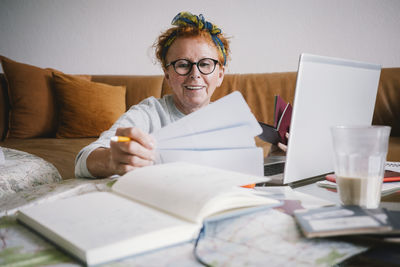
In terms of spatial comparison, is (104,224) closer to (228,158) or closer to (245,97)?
(228,158)

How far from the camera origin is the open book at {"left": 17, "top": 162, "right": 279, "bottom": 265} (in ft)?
1.20

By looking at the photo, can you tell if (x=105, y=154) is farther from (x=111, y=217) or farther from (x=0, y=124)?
(x=0, y=124)

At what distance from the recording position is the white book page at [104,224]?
0.36 meters

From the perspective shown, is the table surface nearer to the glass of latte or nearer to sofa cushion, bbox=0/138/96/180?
the glass of latte

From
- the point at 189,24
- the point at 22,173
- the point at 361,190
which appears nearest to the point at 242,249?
the point at 361,190

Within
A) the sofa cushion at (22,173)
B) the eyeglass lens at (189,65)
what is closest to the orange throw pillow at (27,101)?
the sofa cushion at (22,173)

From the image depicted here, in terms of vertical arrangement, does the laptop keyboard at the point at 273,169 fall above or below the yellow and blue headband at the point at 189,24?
below

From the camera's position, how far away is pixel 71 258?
364 mm

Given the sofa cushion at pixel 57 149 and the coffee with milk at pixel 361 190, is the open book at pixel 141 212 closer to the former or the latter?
the coffee with milk at pixel 361 190

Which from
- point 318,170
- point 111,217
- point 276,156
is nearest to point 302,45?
point 276,156

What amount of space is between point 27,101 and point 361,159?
2293 millimetres

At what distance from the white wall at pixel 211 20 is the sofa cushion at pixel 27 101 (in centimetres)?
71

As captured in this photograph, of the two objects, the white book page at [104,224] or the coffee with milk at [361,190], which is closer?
the white book page at [104,224]

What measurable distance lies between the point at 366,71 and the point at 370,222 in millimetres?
514
